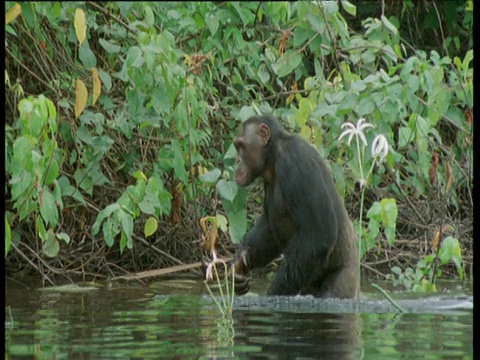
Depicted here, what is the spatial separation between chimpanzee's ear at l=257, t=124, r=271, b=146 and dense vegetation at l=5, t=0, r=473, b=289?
512 millimetres

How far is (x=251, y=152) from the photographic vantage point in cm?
789

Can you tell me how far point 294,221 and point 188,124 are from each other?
1.41 m

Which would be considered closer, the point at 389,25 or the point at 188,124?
the point at 188,124

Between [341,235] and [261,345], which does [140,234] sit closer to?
[341,235]

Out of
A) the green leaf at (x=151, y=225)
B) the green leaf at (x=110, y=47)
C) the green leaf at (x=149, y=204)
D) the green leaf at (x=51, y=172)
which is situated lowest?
the green leaf at (x=151, y=225)

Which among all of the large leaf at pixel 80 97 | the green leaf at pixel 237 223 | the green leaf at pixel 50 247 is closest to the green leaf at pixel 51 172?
the large leaf at pixel 80 97

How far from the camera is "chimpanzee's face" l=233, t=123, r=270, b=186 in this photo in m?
7.86

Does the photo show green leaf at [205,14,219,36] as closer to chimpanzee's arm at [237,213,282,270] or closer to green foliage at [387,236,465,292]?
chimpanzee's arm at [237,213,282,270]

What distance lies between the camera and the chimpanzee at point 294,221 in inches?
293

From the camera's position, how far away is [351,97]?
8625 millimetres

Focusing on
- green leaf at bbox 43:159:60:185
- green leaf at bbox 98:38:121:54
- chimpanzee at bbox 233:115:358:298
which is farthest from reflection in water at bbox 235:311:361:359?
green leaf at bbox 98:38:121:54

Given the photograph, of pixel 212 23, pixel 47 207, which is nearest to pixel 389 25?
pixel 212 23

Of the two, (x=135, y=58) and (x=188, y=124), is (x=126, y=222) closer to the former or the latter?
(x=188, y=124)

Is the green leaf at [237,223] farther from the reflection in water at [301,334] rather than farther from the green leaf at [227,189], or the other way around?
the reflection in water at [301,334]
